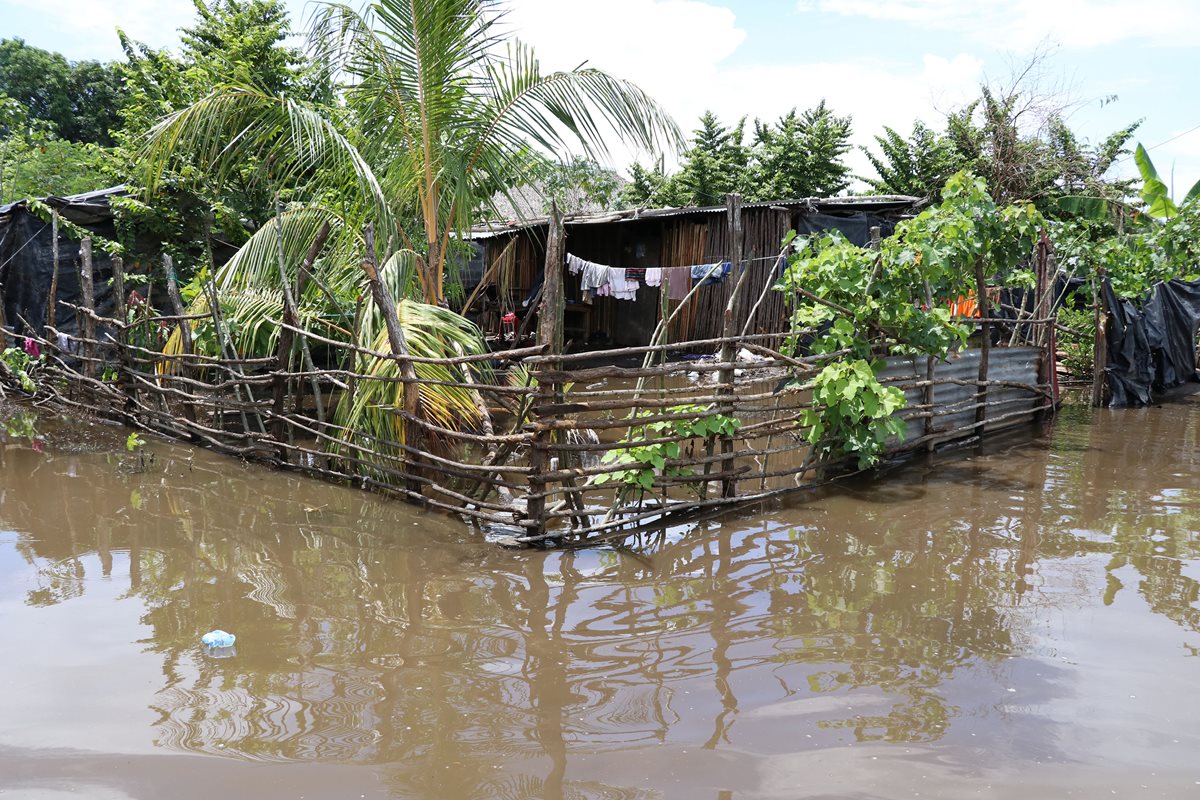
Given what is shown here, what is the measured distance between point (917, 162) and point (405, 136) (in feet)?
40.1

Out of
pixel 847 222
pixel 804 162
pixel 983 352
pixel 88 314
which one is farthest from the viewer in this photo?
pixel 804 162

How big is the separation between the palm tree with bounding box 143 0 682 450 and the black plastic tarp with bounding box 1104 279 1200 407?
6.83 meters

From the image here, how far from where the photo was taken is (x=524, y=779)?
2.80m

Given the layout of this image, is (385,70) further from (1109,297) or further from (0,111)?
(0,111)

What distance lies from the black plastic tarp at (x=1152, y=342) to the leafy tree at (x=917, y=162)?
16.0 feet

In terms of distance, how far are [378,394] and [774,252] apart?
7.72 m

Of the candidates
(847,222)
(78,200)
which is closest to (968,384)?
(847,222)

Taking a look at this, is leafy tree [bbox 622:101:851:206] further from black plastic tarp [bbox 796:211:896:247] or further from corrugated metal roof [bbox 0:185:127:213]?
corrugated metal roof [bbox 0:185:127:213]

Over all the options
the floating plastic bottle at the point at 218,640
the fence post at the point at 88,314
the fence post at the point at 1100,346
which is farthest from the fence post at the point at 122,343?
the fence post at the point at 1100,346

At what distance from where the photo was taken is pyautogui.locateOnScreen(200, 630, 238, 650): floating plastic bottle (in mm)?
3676

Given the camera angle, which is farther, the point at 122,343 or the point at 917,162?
the point at 917,162

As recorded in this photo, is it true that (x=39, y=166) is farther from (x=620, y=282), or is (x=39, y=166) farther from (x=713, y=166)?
(x=713, y=166)

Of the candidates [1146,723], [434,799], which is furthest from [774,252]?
[434,799]

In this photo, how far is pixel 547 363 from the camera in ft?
15.6
